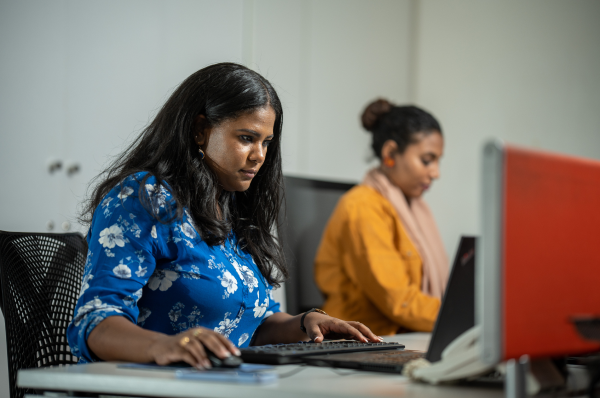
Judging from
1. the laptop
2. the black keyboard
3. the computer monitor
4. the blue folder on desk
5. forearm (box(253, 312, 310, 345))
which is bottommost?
forearm (box(253, 312, 310, 345))

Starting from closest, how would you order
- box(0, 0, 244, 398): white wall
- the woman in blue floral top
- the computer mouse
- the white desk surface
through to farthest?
the white desk surface, the computer mouse, the woman in blue floral top, box(0, 0, 244, 398): white wall

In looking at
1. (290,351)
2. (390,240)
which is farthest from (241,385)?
(390,240)

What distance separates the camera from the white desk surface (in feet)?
2.43

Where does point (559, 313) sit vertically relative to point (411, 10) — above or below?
below

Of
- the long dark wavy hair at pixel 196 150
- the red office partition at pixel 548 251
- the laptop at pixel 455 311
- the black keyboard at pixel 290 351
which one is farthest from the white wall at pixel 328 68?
the red office partition at pixel 548 251

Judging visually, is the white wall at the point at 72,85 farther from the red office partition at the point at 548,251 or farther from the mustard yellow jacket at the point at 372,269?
the red office partition at the point at 548,251

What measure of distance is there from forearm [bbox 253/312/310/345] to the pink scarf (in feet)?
3.28

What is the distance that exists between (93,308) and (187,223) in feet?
0.84

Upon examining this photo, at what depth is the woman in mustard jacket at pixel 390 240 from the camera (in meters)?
2.02

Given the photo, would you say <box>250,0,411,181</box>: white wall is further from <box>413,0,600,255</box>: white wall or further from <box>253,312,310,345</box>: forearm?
<box>253,312,310,345</box>: forearm

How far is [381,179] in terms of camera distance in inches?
92.7

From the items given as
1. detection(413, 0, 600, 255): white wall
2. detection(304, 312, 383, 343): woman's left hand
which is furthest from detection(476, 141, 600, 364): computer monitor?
detection(413, 0, 600, 255): white wall

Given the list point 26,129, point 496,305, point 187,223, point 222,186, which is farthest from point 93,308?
point 26,129

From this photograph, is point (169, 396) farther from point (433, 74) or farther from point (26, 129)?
point (433, 74)
